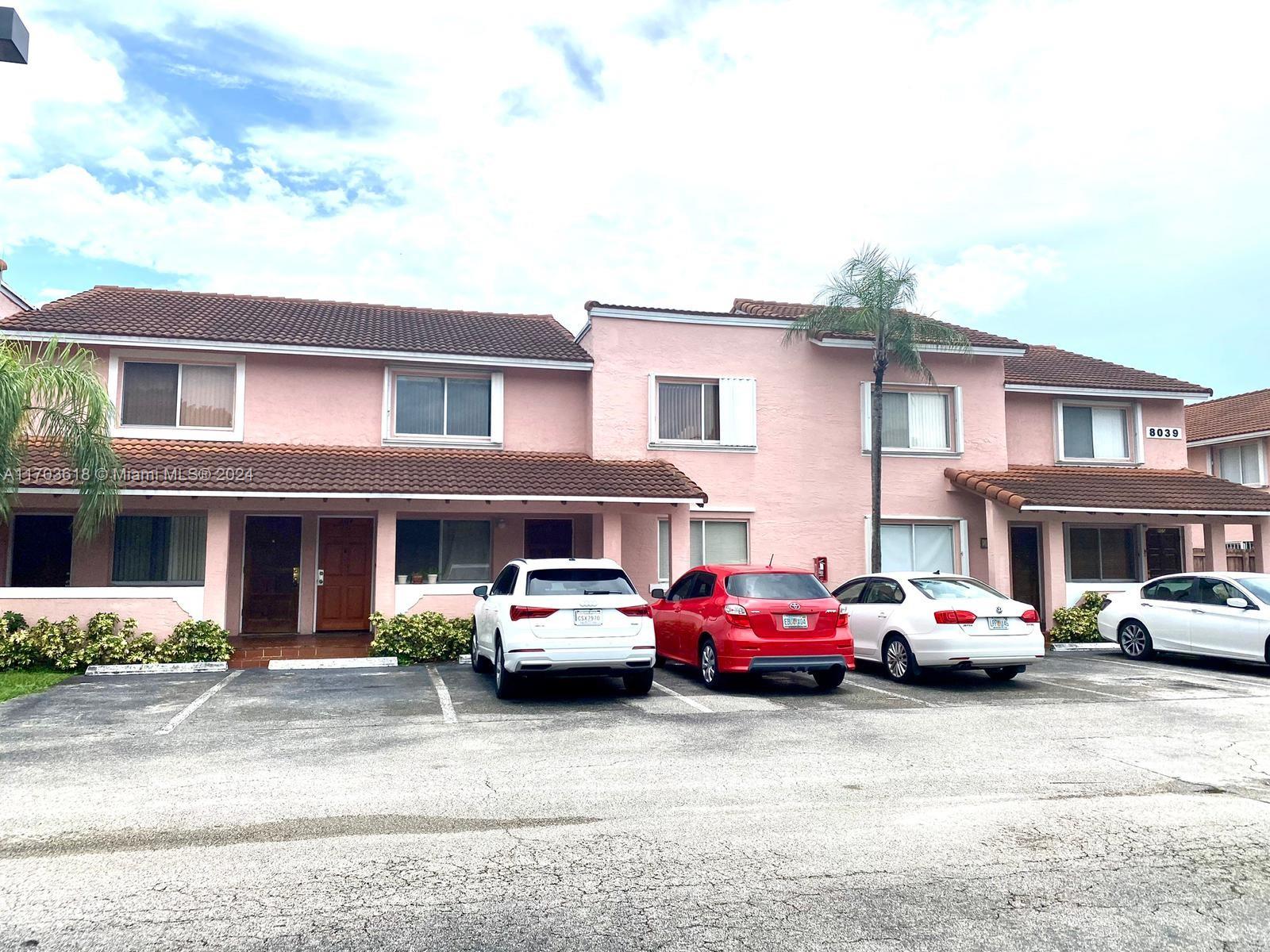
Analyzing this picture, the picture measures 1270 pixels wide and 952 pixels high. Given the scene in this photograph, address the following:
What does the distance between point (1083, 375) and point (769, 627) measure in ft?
46.7

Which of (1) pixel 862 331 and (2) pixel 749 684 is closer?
(2) pixel 749 684

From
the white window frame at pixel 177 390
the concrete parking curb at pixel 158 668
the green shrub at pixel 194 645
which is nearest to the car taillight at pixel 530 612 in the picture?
the concrete parking curb at pixel 158 668

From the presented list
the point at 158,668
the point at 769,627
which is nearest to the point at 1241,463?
the point at 769,627

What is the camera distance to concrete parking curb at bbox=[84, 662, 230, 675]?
13.3 meters

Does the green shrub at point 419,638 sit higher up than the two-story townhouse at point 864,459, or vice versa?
the two-story townhouse at point 864,459

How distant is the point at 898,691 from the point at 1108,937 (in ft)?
24.6

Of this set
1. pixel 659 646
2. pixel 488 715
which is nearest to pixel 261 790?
pixel 488 715

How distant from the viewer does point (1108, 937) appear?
4.18 m

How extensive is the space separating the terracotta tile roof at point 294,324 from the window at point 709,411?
1885mm

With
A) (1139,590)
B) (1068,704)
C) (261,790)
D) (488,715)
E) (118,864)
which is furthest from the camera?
(1139,590)

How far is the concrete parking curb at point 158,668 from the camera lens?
13.3 meters

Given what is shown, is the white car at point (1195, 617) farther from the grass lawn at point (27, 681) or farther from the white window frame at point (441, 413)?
the grass lawn at point (27, 681)

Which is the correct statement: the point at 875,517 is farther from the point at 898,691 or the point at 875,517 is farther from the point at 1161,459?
the point at 1161,459

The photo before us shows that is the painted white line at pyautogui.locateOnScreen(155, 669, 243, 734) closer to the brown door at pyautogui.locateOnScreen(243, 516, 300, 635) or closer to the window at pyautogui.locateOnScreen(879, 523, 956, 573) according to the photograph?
the brown door at pyautogui.locateOnScreen(243, 516, 300, 635)
